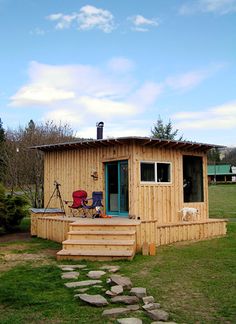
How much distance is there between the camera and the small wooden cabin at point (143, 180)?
1043 centimetres

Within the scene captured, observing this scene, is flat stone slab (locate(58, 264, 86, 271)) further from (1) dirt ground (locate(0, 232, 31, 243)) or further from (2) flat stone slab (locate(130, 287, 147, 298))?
(1) dirt ground (locate(0, 232, 31, 243))

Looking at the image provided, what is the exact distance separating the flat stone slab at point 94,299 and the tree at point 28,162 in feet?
39.3

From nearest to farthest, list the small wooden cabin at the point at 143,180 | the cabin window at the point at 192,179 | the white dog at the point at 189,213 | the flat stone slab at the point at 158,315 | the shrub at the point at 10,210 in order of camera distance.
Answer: the flat stone slab at the point at 158,315 → the small wooden cabin at the point at 143,180 → the white dog at the point at 189,213 → the shrub at the point at 10,210 → the cabin window at the point at 192,179

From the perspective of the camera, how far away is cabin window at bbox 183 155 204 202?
12.0 meters

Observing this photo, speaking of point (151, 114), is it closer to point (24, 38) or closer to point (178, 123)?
point (178, 123)

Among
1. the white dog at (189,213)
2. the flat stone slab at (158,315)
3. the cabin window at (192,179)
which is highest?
the cabin window at (192,179)

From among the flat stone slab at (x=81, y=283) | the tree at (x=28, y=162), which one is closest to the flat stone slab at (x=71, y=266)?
the flat stone slab at (x=81, y=283)

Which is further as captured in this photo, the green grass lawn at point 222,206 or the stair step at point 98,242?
the green grass lawn at point 222,206

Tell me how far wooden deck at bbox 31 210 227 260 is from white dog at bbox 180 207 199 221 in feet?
2.04

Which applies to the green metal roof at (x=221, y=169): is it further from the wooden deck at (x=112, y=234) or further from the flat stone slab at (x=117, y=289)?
the flat stone slab at (x=117, y=289)

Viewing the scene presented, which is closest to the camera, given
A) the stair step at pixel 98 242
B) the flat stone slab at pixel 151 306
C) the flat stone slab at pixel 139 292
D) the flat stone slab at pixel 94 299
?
the flat stone slab at pixel 151 306

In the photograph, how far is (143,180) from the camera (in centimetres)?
1078

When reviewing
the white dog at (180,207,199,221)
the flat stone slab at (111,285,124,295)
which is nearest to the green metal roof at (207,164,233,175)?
the white dog at (180,207,199,221)

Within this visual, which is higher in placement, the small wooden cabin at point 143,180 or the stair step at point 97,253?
the small wooden cabin at point 143,180
